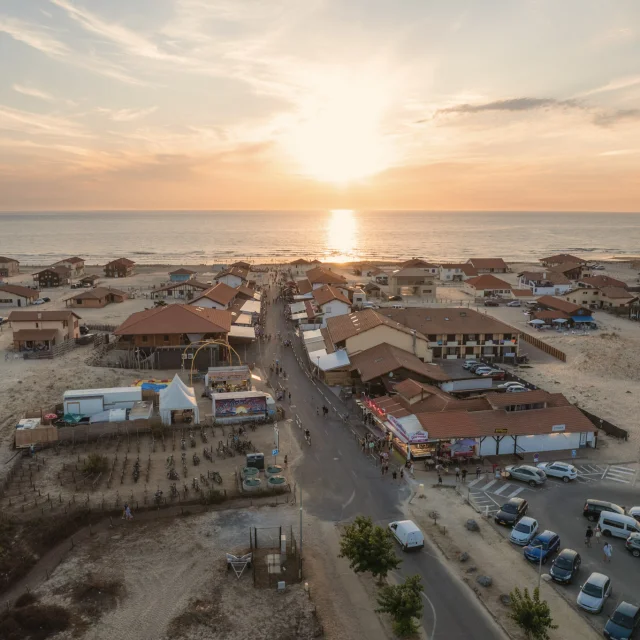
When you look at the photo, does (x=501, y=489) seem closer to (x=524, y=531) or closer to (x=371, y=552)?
(x=524, y=531)

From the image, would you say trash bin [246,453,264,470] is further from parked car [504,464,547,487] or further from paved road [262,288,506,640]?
parked car [504,464,547,487]

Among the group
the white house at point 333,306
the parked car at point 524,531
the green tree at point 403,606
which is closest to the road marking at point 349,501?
the parked car at point 524,531

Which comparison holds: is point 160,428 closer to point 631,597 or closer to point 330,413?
point 330,413

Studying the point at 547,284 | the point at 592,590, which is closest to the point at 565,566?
the point at 592,590

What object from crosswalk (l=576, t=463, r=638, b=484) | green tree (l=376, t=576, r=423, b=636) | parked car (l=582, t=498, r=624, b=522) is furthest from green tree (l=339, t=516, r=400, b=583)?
crosswalk (l=576, t=463, r=638, b=484)

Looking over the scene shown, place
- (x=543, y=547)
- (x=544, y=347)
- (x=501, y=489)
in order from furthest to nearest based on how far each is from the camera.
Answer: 1. (x=544, y=347)
2. (x=501, y=489)
3. (x=543, y=547)
